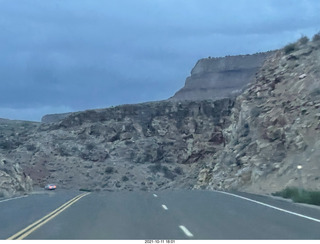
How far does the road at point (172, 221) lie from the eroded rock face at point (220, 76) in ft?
350

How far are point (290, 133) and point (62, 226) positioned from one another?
1000 inches

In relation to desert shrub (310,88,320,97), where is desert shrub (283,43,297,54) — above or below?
above

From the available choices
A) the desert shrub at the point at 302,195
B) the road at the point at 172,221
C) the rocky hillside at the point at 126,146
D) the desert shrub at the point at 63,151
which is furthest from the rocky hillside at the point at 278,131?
the desert shrub at the point at 63,151

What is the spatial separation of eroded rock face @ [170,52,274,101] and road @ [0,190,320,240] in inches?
4196

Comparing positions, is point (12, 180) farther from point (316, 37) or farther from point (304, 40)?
point (316, 37)

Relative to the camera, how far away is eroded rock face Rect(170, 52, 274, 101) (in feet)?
429

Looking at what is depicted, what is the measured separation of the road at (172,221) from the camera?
45.6ft

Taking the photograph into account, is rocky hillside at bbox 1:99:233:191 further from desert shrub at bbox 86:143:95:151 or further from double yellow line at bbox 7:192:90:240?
double yellow line at bbox 7:192:90:240

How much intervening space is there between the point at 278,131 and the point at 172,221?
25.0 metres

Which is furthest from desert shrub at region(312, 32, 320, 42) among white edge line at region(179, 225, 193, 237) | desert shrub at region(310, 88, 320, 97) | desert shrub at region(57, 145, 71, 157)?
desert shrub at region(57, 145, 71, 157)

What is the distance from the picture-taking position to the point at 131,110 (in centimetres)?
8931

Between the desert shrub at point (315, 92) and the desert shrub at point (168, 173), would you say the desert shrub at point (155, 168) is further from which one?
the desert shrub at point (315, 92)

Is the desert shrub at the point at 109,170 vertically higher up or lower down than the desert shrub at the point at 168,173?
higher up

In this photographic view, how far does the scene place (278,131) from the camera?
133ft
